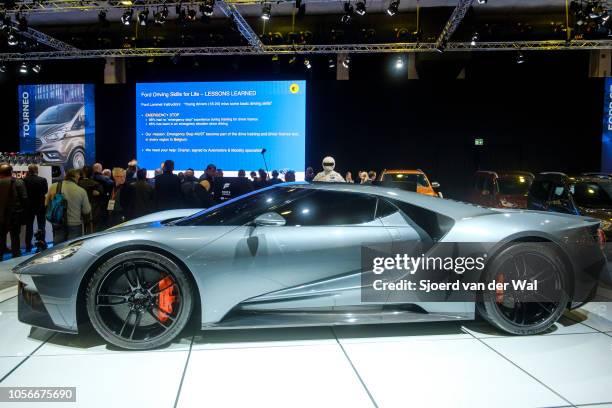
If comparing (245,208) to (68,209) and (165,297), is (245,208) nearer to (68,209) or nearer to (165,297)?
(165,297)

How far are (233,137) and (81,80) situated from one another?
6.29 metres

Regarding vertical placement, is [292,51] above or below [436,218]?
above

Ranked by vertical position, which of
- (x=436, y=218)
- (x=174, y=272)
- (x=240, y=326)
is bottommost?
(x=240, y=326)

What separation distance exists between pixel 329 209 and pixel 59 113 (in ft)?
45.5

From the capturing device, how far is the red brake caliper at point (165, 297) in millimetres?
2955

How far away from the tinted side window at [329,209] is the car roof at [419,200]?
5 centimetres

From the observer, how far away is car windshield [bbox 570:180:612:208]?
21.4ft

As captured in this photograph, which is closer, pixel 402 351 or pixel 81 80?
pixel 402 351

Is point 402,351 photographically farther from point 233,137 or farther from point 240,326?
point 233,137

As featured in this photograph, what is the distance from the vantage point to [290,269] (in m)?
2.94

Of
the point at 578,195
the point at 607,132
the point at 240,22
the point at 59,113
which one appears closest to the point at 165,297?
the point at 578,195

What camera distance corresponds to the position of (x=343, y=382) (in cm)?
254

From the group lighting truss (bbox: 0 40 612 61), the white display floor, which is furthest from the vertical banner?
the white display floor

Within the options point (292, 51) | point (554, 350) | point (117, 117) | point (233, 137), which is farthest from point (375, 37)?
point (554, 350)
